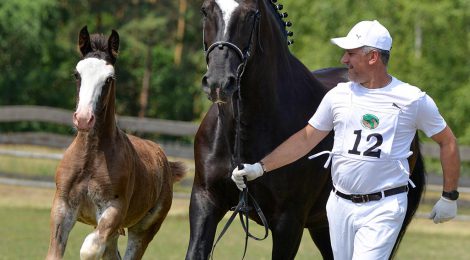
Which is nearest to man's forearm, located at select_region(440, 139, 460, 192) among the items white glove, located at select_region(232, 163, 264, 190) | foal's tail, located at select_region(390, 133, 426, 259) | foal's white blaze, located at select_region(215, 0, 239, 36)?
white glove, located at select_region(232, 163, 264, 190)

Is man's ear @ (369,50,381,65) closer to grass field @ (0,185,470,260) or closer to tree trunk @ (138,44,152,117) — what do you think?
grass field @ (0,185,470,260)

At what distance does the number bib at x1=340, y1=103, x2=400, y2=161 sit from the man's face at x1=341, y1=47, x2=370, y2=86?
15cm

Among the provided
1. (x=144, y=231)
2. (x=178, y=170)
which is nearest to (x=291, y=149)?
(x=144, y=231)

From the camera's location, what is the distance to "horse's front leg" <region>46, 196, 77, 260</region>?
6.38 meters

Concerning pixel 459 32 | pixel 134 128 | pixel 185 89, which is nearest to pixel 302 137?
pixel 134 128

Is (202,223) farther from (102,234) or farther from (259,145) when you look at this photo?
(102,234)

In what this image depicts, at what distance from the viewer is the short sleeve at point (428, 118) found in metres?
5.02

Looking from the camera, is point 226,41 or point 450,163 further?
point 226,41

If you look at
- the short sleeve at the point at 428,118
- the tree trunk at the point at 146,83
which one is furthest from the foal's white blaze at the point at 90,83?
the tree trunk at the point at 146,83

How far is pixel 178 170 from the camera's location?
877cm

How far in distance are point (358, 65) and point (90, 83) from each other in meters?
2.12

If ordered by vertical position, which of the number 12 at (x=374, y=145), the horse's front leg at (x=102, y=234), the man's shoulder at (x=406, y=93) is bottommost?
the horse's front leg at (x=102, y=234)

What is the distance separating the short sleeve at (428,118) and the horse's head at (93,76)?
7.27 ft

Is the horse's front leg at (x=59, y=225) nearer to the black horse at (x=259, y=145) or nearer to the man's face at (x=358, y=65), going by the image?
the black horse at (x=259, y=145)
